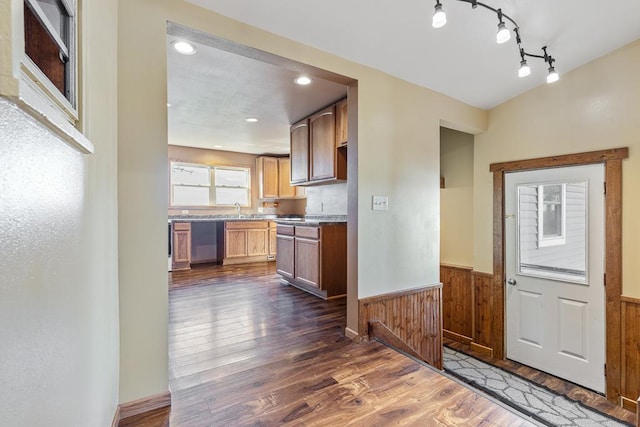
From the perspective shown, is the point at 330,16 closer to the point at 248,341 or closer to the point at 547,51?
the point at 547,51

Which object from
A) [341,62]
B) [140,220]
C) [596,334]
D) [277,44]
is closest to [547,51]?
Result: [341,62]

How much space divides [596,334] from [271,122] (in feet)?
14.3

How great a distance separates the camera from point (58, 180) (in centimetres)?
75

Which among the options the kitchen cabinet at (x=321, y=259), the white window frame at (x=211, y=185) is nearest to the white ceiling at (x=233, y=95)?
the white window frame at (x=211, y=185)

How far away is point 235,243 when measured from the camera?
18.7 ft

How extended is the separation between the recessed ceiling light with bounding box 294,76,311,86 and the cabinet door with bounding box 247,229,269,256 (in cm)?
358

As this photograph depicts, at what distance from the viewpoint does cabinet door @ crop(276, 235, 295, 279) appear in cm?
397

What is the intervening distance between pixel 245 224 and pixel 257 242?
449 millimetres

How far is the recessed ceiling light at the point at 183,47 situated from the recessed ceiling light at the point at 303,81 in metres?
0.93

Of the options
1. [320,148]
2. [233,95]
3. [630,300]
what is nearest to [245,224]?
[320,148]

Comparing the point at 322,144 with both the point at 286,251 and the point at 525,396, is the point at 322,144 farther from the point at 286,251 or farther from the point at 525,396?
the point at 525,396

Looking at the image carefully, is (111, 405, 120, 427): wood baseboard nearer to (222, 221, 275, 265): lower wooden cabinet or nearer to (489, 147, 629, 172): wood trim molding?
(489, 147, 629, 172): wood trim molding

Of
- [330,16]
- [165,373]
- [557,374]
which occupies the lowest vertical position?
[557,374]

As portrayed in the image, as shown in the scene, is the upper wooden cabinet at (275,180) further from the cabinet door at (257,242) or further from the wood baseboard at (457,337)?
the wood baseboard at (457,337)
